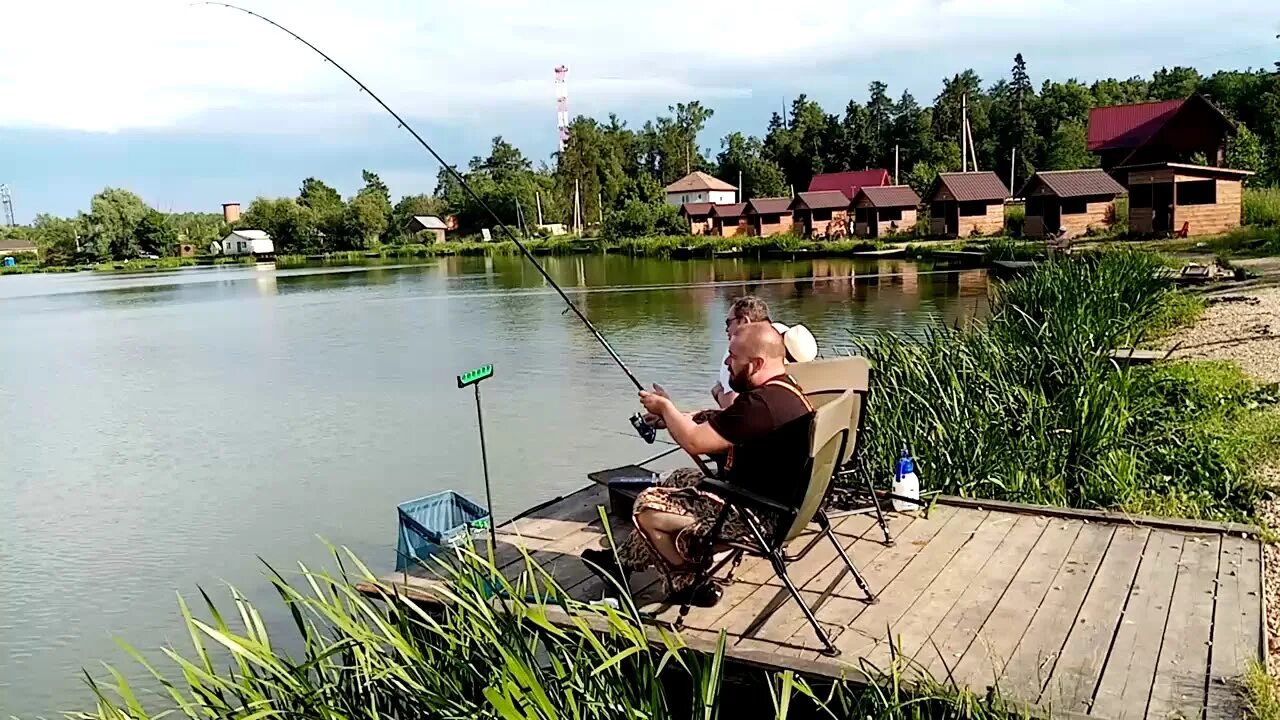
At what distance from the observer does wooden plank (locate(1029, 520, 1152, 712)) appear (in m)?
2.96

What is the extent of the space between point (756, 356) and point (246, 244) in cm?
10399

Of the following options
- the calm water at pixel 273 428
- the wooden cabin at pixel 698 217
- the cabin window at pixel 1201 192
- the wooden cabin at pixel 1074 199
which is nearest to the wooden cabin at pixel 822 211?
the wooden cabin at pixel 698 217

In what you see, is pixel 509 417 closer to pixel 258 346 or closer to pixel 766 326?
pixel 766 326

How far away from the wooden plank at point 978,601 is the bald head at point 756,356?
1039mm

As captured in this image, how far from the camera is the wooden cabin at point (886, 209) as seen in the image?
1943 inches

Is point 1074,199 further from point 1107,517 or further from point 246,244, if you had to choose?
point 246,244

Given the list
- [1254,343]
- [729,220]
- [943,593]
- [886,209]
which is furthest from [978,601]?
[729,220]

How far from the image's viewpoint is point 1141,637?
3.29 metres

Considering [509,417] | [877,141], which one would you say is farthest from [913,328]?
[877,141]

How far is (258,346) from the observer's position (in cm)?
2203

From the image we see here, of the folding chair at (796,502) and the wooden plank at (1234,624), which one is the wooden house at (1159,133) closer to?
the wooden plank at (1234,624)

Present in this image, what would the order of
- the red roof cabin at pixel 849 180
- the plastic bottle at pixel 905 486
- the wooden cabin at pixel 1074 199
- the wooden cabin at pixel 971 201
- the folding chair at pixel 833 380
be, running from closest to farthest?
the folding chair at pixel 833 380
the plastic bottle at pixel 905 486
the wooden cabin at pixel 1074 199
the wooden cabin at pixel 971 201
the red roof cabin at pixel 849 180

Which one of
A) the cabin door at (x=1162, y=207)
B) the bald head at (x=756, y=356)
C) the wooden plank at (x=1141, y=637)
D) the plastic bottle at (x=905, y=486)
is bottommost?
the wooden plank at (x=1141, y=637)

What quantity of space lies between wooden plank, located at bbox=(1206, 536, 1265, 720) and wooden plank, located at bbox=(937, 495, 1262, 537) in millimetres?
92
